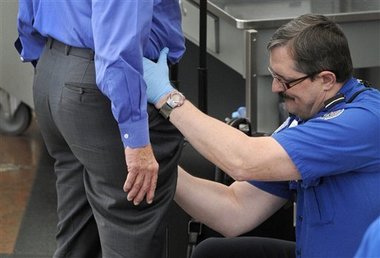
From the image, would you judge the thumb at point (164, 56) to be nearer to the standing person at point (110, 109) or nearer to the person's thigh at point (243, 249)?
the standing person at point (110, 109)

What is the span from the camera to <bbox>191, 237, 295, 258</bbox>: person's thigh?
9.25ft

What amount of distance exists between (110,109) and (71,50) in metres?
0.20

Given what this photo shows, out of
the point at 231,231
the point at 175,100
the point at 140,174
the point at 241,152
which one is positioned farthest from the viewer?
the point at 231,231

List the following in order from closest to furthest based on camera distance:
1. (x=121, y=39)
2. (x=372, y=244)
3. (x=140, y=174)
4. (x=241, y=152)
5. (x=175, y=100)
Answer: (x=372, y=244) < (x=121, y=39) < (x=140, y=174) < (x=175, y=100) < (x=241, y=152)

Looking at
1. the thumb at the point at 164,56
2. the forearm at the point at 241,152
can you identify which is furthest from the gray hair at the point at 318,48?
the thumb at the point at 164,56

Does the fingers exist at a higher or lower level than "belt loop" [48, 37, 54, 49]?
lower

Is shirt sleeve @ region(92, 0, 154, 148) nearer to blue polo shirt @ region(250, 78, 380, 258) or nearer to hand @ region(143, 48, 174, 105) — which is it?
hand @ region(143, 48, 174, 105)

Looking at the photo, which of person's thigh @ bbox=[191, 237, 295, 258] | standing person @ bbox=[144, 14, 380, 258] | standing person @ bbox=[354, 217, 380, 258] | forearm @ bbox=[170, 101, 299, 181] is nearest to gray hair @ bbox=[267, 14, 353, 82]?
standing person @ bbox=[144, 14, 380, 258]

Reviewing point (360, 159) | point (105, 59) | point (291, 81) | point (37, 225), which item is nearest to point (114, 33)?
point (105, 59)

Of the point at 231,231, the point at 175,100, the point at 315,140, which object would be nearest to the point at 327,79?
the point at 315,140

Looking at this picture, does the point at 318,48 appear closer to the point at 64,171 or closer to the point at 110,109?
the point at 110,109

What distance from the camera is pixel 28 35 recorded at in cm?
246

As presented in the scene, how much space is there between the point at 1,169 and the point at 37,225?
0.96m

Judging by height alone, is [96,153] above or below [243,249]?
above
